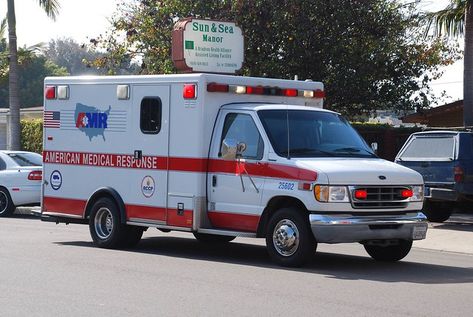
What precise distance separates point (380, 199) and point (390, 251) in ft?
4.86

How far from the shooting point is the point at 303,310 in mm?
9227

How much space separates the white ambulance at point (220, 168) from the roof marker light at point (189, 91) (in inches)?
0.9

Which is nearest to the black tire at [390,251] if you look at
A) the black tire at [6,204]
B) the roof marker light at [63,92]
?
the roof marker light at [63,92]

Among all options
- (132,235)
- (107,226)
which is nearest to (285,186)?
(132,235)

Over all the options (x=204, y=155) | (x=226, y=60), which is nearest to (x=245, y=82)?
(x=204, y=155)

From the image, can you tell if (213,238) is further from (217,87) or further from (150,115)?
(217,87)

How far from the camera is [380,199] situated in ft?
39.8

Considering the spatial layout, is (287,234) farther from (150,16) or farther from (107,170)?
(150,16)

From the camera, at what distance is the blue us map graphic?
14227mm

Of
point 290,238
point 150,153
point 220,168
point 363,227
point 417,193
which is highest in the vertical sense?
point 150,153

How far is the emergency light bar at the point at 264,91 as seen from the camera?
43.2 ft

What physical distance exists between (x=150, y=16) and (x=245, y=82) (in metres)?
13.3

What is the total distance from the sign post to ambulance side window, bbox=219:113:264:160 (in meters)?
5.46

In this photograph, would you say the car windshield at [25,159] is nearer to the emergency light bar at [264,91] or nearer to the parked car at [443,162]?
the parked car at [443,162]
